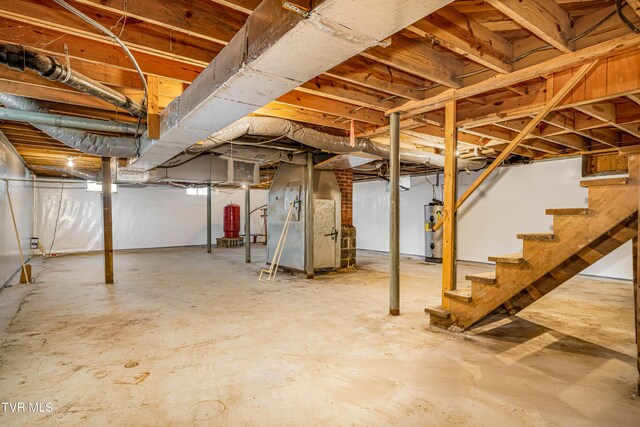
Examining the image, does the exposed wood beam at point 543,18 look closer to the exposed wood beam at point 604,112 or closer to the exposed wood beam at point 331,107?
the exposed wood beam at point 604,112

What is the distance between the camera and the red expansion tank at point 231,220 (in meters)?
10.2

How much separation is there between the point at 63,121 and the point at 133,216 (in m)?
7.17

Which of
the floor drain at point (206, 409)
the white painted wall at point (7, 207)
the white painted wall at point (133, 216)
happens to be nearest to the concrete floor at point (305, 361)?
the floor drain at point (206, 409)

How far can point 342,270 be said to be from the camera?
5918 mm

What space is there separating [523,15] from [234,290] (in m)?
4.14

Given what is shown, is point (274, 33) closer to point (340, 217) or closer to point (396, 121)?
point (396, 121)

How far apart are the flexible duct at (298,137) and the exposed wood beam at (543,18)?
2.28 meters

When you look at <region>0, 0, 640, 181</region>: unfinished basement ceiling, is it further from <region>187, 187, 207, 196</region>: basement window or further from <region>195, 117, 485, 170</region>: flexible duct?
<region>187, 187, 207, 196</region>: basement window

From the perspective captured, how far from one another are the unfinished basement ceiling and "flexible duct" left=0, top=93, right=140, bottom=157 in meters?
0.30

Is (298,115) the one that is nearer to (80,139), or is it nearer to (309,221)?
(309,221)

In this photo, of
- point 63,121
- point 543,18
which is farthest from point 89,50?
point 543,18

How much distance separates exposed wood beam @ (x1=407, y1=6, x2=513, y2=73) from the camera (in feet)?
6.76

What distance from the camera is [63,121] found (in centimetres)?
318

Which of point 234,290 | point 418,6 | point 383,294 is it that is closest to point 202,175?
point 234,290
